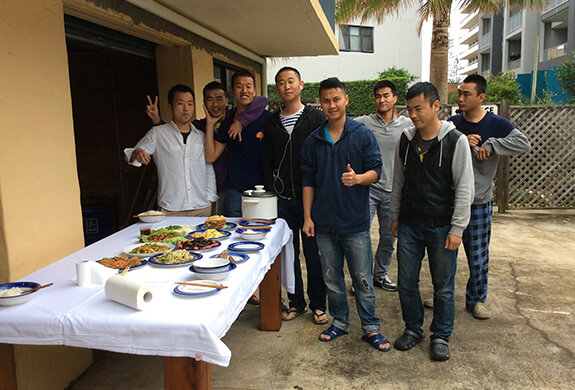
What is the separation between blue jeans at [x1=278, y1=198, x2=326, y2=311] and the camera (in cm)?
371

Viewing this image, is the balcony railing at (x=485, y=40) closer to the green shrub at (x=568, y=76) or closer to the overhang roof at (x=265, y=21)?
the green shrub at (x=568, y=76)

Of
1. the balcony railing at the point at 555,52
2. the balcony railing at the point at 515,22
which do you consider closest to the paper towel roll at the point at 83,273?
the balcony railing at the point at 555,52

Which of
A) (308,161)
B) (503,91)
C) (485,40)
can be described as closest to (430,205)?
(308,161)

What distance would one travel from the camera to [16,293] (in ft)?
6.72

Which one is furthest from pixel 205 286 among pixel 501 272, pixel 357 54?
Answer: pixel 357 54

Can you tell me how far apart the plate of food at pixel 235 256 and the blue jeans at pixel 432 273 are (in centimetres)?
126

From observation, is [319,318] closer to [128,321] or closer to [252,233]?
[252,233]

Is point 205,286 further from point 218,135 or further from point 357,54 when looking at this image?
point 357,54

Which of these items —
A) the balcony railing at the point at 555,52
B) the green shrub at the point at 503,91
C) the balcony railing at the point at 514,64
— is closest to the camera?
the green shrub at the point at 503,91

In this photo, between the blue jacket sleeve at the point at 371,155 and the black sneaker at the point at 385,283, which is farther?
the black sneaker at the point at 385,283

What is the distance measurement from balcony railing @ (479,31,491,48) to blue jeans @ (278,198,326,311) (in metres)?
34.7

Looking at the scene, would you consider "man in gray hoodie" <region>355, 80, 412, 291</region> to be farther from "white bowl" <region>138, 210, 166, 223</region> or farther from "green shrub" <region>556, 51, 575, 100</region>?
"green shrub" <region>556, 51, 575, 100</region>

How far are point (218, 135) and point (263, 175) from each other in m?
0.52

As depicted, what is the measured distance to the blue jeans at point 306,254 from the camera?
371cm
